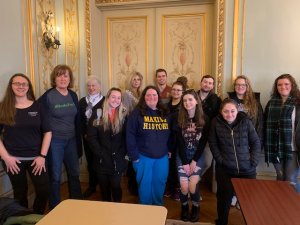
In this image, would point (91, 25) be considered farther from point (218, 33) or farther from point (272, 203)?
point (272, 203)

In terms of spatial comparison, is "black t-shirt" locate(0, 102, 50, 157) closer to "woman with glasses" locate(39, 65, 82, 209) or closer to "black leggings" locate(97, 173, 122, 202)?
"woman with glasses" locate(39, 65, 82, 209)

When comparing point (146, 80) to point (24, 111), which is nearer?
point (24, 111)

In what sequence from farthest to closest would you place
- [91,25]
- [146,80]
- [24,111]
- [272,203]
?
[146,80]
[91,25]
[24,111]
[272,203]

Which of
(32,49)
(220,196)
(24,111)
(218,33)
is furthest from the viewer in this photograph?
(218,33)

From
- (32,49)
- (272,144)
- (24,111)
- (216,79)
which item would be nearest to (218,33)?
(216,79)

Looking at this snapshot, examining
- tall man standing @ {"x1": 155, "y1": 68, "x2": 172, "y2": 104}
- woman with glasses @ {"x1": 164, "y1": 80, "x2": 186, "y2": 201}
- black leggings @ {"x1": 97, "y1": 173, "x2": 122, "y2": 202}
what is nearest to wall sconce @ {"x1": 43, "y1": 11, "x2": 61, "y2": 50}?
tall man standing @ {"x1": 155, "y1": 68, "x2": 172, "y2": 104}

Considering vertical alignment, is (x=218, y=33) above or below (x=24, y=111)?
above

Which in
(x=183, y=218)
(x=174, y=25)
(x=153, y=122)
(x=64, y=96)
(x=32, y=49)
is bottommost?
(x=183, y=218)

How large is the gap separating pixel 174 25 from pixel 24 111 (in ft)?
7.78

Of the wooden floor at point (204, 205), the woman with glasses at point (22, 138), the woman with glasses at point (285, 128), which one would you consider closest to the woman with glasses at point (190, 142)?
the wooden floor at point (204, 205)

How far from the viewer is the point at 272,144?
8.51 ft

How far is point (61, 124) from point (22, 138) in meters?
0.42

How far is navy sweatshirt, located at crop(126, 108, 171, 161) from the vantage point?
231 centimetres

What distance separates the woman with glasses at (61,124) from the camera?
2.32 meters
